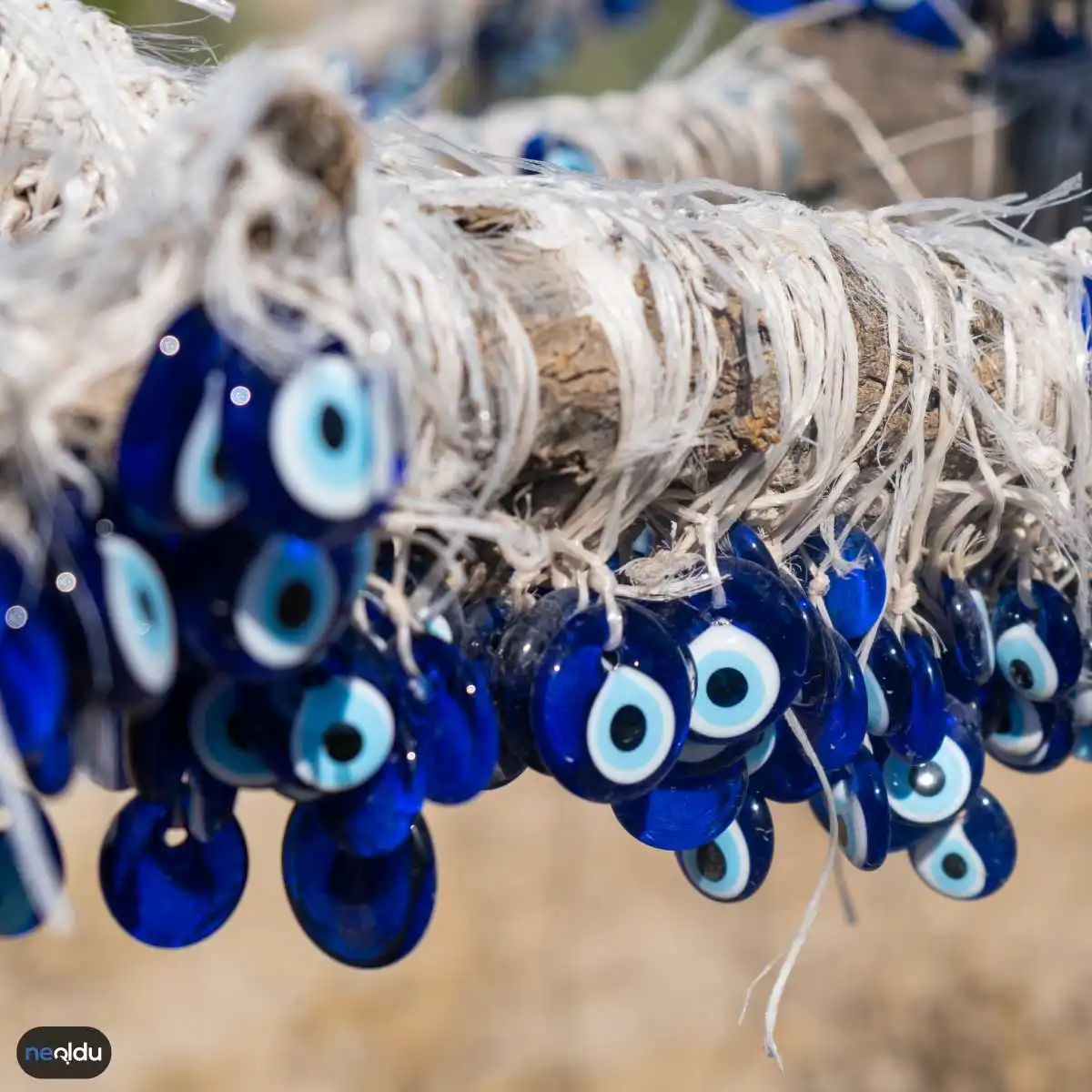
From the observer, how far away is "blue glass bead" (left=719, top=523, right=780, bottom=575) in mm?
342

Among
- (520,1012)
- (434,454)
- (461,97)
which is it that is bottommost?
(520,1012)

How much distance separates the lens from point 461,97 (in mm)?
1899

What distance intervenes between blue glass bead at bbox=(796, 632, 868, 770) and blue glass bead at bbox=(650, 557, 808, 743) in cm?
3

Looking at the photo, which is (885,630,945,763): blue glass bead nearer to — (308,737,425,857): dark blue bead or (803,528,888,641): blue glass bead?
(803,528,888,641): blue glass bead

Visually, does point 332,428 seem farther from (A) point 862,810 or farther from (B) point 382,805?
(A) point 862,810

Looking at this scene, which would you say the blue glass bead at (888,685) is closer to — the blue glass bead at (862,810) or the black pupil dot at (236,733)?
the blue glass bead at (862,810)

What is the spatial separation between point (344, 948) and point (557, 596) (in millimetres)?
95

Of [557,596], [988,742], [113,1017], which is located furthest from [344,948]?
[113,1017]

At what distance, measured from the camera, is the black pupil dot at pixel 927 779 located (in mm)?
401

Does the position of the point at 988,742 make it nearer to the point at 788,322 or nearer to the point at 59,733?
the point at 788,322

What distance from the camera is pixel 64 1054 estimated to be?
522 mm

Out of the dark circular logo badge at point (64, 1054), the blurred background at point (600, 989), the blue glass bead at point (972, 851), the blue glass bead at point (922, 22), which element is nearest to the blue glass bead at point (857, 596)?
the blue glass bead at point (972, 851)

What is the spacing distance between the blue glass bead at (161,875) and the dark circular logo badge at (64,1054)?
0.80 feet

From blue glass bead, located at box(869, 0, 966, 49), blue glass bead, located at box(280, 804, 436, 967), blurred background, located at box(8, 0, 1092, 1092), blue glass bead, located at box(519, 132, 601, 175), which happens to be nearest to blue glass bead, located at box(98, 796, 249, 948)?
blue glass bead, located at box(280, 804, 436, 967)
